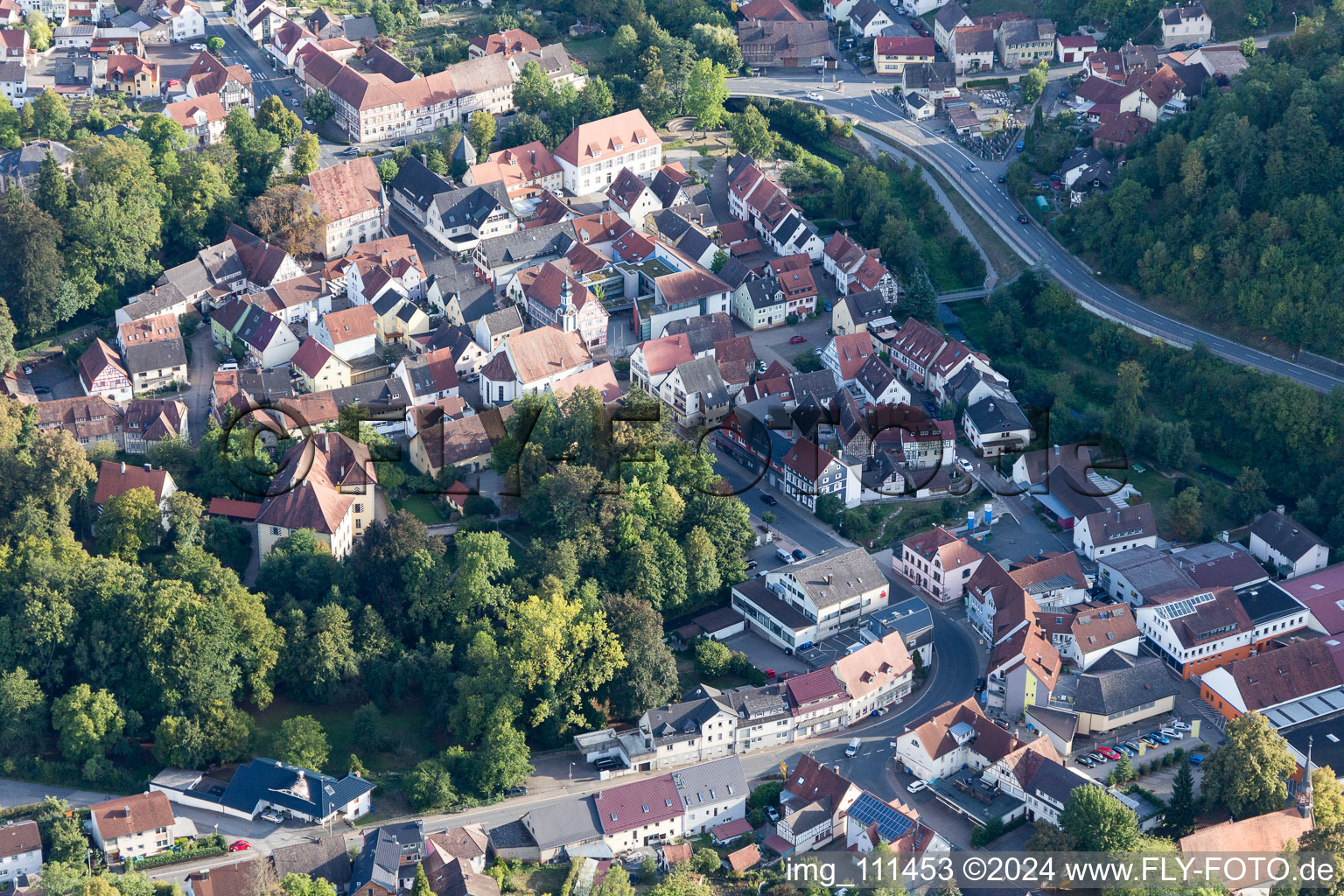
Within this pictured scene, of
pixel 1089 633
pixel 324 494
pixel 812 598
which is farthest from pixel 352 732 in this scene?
pixel 1089 633

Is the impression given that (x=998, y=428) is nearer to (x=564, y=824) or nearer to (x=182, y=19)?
(x=564, y=824)

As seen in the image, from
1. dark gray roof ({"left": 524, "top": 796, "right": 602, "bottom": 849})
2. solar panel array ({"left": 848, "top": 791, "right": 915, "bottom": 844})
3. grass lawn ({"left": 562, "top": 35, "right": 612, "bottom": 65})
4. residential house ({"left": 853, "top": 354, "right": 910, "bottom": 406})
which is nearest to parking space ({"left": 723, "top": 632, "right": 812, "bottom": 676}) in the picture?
solar panel array ({"left": 848, "top": 791, "right": 915, "bottom": 844})

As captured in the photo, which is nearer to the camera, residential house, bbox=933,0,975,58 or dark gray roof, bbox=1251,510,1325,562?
dark gray roof, bbox=1251,510,1325,562

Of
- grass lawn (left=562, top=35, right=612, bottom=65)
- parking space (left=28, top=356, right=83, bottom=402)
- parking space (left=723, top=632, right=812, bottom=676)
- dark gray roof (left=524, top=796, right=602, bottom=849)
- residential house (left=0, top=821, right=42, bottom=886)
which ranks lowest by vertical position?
residential house (left=0, top=821, right=42, bottom=886)

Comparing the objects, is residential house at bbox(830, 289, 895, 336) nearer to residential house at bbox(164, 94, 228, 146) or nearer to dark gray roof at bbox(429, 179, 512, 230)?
dark gray roof at bbox(429, 179, 512, 230)

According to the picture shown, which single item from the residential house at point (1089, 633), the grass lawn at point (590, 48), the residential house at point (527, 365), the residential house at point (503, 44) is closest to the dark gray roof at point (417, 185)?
the residential house at point (503, 44)

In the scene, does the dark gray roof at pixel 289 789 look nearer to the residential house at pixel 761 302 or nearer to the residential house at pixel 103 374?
the residential house at pixel 103 374

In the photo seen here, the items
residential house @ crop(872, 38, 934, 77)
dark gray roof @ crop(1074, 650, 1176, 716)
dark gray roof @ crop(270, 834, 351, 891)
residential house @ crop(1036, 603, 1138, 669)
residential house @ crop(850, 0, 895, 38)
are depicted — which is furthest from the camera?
residential house @ crop(850, 0, 895, 38)
